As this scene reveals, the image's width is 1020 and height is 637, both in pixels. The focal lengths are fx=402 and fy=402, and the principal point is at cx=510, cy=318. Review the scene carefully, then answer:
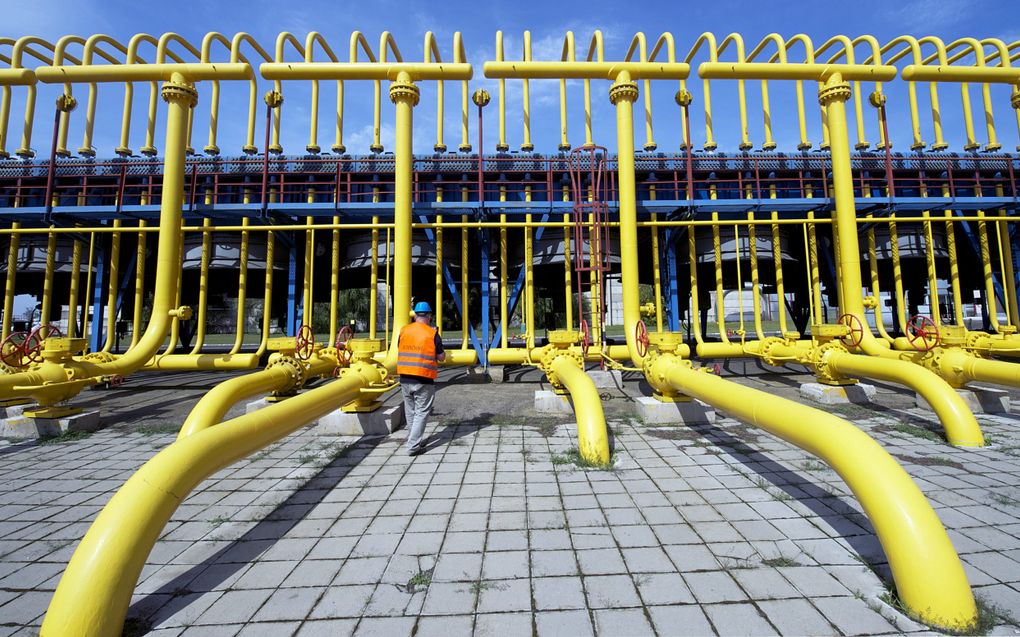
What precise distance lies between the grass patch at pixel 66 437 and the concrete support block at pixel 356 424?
280cm

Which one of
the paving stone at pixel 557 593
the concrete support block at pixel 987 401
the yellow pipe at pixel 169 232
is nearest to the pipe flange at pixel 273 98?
the yellow pipe at pixel 169 232

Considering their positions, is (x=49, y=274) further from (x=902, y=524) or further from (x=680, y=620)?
(x=902, y=524)

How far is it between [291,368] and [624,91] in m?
6.75

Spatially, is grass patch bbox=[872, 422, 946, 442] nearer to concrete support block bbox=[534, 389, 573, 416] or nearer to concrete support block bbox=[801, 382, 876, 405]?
concrete support block bbox=[801, 382, 876, 405]

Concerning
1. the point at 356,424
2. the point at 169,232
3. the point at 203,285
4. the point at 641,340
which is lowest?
the point at 356,424

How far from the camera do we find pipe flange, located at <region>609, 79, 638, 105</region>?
6820 mm

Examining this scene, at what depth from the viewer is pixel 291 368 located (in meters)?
5.20

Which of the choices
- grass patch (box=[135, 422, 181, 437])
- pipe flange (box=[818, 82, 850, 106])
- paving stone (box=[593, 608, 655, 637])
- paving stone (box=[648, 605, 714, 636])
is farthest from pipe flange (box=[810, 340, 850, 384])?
grass patch (box=[135, 422, 181, 437])

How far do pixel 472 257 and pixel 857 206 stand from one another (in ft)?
26.9

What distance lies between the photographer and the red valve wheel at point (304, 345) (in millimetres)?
5557

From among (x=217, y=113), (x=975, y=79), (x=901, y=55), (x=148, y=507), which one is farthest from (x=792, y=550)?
(x=217, y=113)

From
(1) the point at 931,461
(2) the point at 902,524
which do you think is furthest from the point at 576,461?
(1) the point at 931,461

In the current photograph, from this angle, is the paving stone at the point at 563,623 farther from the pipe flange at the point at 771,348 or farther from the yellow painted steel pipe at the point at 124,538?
the pipe flange at the point at 771,348

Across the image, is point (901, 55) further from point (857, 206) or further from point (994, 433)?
point (994, 433)
